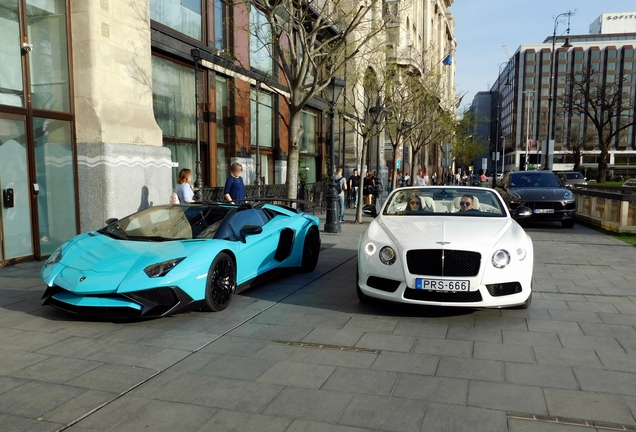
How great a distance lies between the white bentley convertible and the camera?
5.51 meters

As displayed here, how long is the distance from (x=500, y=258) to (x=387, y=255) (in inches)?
45.9

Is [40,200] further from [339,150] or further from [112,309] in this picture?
[339,150]

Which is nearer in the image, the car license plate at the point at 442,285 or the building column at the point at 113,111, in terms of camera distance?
the car license plate at the point at 442,285

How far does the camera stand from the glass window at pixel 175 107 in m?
13.2

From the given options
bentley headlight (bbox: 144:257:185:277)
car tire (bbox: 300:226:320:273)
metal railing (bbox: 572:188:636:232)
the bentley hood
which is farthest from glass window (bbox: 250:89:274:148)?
bentley headlight (bbox: 144:257:185:277)

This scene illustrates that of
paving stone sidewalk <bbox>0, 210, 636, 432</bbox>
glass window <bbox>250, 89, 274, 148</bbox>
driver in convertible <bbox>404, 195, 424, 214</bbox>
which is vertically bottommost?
paving stone sidewalk <bbox>0, 210, 636, 432</bbox>

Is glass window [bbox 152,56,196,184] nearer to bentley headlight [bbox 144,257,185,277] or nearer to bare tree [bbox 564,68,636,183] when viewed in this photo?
bentley headlight [bbox 144,257,185,277]

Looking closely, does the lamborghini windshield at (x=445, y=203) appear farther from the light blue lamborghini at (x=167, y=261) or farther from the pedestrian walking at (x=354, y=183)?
the pedestrian walking at (x=354, y=183)

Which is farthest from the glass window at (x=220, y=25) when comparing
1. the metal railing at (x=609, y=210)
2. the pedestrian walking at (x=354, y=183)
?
the metal railing at (x=609, y=210)

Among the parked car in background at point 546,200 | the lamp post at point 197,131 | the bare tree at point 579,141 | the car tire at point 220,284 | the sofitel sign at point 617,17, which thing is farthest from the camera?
the sofitel sign at point 617,17

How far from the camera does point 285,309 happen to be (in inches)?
248

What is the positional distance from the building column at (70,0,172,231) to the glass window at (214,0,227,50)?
4474 millimetres

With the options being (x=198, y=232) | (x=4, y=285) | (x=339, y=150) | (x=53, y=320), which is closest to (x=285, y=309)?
(x=198, y=232)

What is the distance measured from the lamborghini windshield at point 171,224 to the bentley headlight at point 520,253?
339cm
